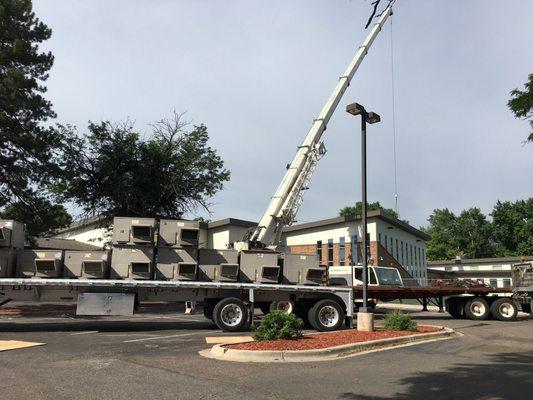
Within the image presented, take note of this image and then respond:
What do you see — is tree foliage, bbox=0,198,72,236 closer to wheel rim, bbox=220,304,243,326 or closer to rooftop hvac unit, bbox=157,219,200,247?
rooftop hvac unit, bbox=157,219,200,247

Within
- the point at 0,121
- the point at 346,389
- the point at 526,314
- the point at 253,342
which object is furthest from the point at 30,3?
the point at 526,314

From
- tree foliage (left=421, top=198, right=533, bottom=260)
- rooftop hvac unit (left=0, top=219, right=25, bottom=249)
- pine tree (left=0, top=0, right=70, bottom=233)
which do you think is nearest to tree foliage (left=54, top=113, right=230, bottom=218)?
pine tree (left=0, top=0, right=70, bottom=233)

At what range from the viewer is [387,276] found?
21031mm

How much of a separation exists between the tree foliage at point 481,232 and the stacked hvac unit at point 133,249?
78730 millimetres

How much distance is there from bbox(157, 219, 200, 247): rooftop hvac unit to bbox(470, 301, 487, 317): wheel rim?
44.6ft

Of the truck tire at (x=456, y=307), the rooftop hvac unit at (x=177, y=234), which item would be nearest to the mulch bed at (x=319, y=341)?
the rooftop hvac unit at (x=177, y=234)

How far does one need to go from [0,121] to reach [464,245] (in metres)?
86.1

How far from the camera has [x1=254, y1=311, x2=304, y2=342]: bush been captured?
10.7 meters

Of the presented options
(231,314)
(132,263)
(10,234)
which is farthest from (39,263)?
(231,314)

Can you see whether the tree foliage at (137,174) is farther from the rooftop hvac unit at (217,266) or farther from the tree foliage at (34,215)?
the rooftop hvac unit at (217,266)

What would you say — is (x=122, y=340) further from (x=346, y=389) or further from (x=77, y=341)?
(x=346, y=389)

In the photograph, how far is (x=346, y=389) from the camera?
7047mm

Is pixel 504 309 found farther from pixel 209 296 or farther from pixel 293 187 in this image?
pixel 209 296

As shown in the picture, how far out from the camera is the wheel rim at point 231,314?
14.4 metres
